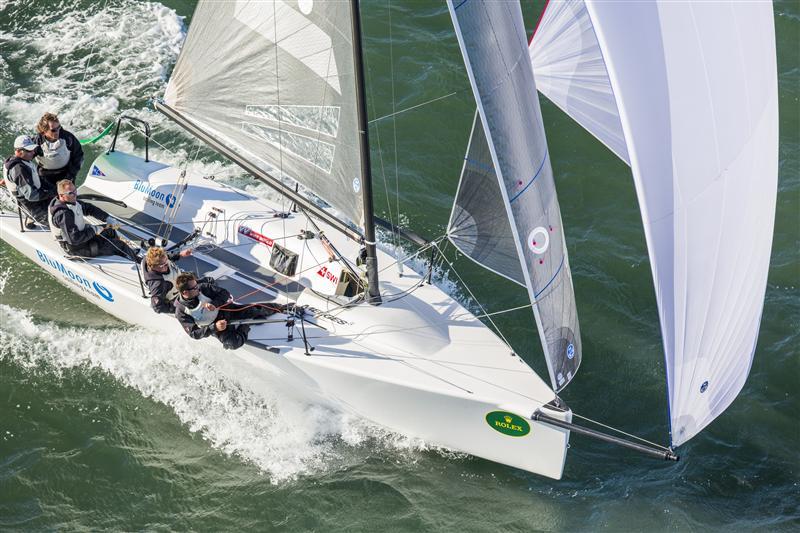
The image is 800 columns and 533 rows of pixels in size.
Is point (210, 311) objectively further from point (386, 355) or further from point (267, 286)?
point (386, 355)

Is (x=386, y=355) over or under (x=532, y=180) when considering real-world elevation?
under

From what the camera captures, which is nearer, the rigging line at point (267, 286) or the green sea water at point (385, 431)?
the green sea water at point (385, 431)

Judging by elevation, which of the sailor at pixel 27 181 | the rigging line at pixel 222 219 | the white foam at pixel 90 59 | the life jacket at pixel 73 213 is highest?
the white foam at pixel 90 59

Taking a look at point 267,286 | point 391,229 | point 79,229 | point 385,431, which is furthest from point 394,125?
point 385,431

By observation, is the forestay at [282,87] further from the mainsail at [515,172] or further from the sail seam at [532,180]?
the sail seam at [532,180]

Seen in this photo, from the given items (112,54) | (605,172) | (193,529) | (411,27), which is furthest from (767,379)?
(112,54)

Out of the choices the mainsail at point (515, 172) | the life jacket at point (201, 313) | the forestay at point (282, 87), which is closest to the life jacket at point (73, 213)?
the forestay at point (282, 87)
